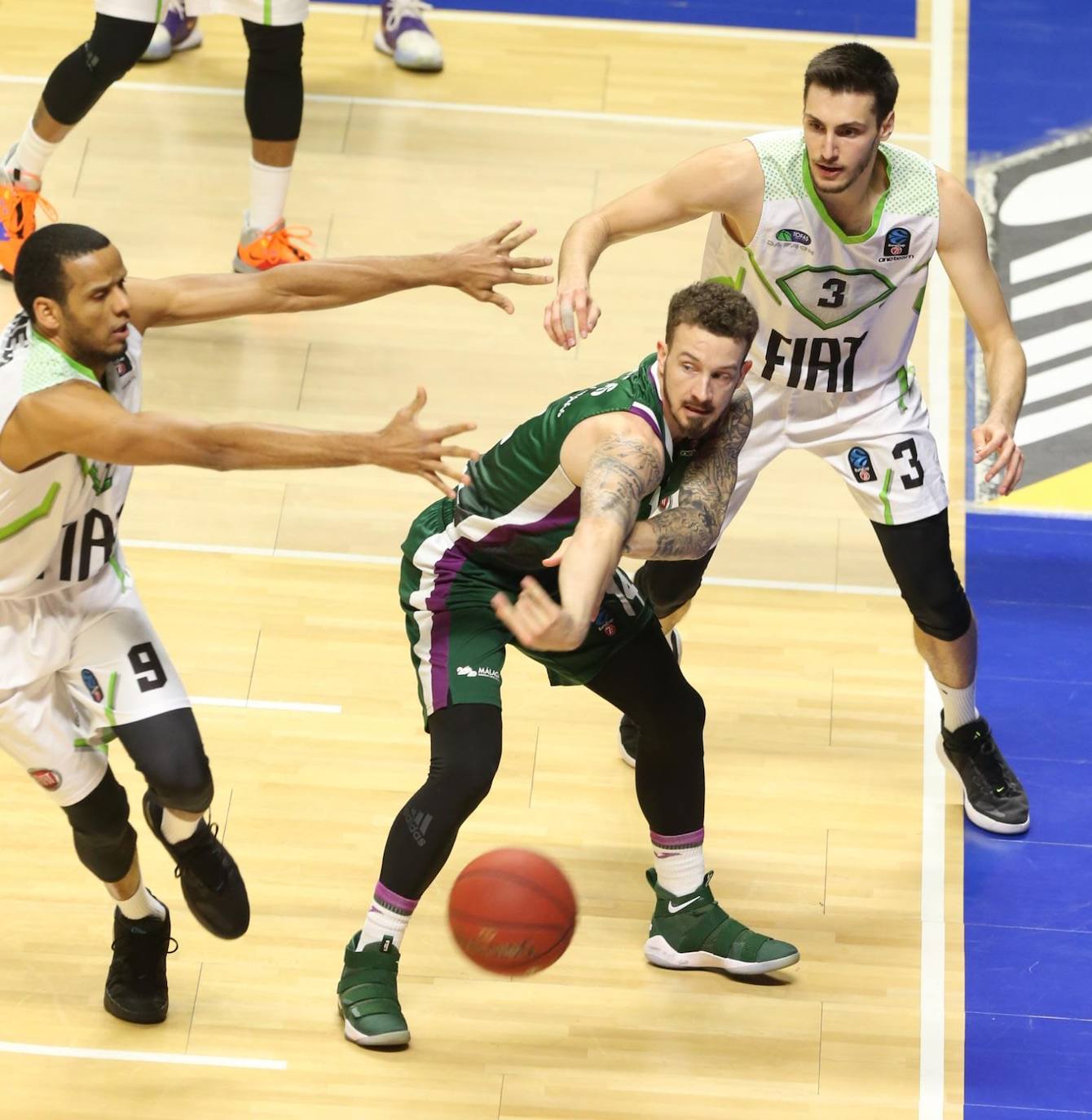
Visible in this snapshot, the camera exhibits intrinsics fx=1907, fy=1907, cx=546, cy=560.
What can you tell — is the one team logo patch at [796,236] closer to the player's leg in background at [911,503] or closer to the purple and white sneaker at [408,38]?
the player's leg in background at [911,503]

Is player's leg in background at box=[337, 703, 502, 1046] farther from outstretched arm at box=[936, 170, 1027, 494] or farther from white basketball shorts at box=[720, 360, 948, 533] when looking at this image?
outstretched arm at box=[936, 170, 1027, 494]

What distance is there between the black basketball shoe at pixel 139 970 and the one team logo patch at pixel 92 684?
0.69 metres

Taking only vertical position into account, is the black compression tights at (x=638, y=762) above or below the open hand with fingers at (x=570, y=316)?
below

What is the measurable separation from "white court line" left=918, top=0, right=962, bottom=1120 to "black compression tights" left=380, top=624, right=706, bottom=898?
815mm

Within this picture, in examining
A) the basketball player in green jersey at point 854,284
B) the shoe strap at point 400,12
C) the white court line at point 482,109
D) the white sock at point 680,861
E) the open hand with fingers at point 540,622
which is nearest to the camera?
the open hand with fingers at point 540,622

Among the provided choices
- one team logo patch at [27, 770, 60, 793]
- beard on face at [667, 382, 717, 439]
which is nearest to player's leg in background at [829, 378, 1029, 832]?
beard on face at [667, 382, 717, 439]

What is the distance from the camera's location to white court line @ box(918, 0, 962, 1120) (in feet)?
16.8

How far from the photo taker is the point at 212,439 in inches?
165

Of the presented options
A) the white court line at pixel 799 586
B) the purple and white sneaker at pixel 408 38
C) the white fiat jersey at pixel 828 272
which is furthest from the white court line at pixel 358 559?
the purple and white sneaker at pixel 408 38

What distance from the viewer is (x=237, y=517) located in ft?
22.6

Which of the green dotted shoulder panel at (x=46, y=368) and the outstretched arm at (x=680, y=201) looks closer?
the green dotted shoulder panel at (x=46, y=368)

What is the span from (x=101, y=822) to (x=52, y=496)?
0.87m

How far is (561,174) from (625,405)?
4128 millimetres

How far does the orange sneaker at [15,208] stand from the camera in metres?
7.84
